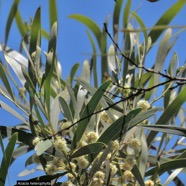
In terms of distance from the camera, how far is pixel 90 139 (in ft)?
4.69

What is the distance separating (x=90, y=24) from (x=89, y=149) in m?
0.91

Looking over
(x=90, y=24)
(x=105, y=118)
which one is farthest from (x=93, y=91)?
(x=90, y=24)

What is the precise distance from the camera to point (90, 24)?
213 cm

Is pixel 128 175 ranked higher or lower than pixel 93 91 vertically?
lower

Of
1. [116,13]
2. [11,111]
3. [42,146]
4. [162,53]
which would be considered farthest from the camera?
[116,13]

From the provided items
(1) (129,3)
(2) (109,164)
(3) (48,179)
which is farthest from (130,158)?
(1) (129,3)

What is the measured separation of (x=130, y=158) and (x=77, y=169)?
168mm

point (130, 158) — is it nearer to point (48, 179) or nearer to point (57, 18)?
point (48, 179)

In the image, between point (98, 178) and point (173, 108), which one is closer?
point (98, 178)

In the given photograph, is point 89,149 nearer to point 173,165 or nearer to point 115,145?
point 115,145

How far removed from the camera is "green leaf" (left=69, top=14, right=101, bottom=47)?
208cm

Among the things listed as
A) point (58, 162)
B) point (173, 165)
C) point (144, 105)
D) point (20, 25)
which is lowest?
point (173, 165)

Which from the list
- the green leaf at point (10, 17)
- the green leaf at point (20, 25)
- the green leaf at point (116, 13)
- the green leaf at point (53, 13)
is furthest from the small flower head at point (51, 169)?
the green leaf at point (20, 25)

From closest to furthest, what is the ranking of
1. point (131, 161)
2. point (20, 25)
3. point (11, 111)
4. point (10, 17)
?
point (131, 161), point (11, 111), point (10, 17), point (20, 25)
